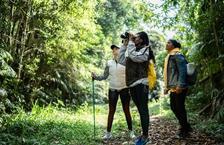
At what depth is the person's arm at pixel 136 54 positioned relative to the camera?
24.8 ft

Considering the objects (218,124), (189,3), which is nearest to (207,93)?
(189,3)

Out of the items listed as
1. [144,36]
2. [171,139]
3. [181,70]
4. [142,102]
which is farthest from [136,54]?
[171,139]

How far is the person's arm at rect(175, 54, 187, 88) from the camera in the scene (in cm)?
818

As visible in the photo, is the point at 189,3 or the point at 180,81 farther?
the point at 189,3

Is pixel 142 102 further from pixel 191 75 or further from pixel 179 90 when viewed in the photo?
pixel 191 75

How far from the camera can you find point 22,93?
15578mm

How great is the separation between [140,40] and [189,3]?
19.5 ft

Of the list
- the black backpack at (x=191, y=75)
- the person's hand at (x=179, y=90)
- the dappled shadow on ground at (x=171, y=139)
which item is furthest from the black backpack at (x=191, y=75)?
the dappled shadow on ground at (x=171, y=139)

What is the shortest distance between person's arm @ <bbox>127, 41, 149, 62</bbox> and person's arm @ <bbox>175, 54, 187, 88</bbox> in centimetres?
92

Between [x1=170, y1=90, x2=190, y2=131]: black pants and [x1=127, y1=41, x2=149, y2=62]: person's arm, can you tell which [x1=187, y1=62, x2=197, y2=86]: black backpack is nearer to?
[x1=170, y1=90, x2=190, y2=131]: black pants

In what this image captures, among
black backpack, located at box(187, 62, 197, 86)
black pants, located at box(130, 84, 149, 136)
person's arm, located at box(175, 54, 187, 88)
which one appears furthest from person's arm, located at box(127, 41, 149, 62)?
black backpack, located at box(187, 62, 197, 86)

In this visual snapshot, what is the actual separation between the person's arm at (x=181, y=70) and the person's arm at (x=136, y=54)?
0.92 m

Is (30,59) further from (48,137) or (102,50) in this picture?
(102,50)

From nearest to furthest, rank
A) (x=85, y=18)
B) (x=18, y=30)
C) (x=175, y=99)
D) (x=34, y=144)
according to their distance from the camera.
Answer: (x=34, y=144)
(x=175, y=99)
(x=18, y=30)
(x=85, y=18)
